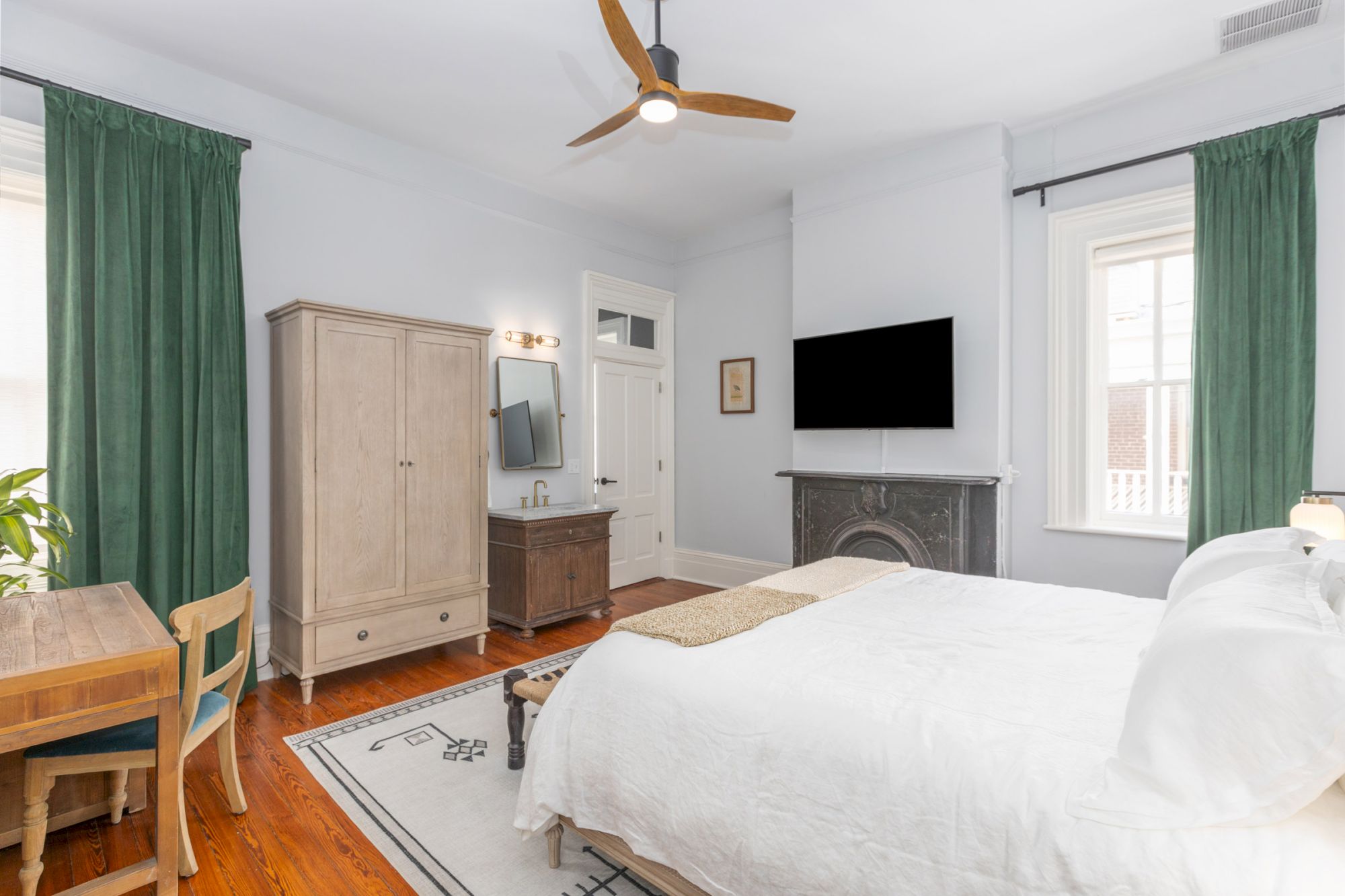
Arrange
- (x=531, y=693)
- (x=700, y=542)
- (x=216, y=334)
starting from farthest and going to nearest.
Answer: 1. (x=700, y=542)
2. (x=216, y=334)
3. (x=531, y=693)

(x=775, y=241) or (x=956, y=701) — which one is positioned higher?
(x=775, y=241)

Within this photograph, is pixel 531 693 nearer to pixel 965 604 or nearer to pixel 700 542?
pixel 965 604

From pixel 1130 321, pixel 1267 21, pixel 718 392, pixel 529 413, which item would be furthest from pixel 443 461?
pixel 1267 21

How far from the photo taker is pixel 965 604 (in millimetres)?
2262

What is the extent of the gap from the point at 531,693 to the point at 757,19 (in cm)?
294

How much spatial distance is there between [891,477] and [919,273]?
1332 millimetres

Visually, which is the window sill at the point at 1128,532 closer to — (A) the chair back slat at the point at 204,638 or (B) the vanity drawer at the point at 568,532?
(B) the vanity drawer at the point at 568,532

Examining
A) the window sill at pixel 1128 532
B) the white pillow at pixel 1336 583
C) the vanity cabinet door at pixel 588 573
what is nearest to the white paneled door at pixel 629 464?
the vanity cabinet door at pixel 588 573

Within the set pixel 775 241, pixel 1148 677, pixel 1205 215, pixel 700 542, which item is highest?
pixel 775 241

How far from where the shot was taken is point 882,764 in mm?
1265

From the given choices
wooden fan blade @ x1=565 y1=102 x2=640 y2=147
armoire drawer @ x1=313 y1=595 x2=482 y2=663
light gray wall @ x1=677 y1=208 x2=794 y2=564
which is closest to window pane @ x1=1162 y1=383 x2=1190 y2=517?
light gray wall @ x1=677 y1=208 x2=794 y2=564

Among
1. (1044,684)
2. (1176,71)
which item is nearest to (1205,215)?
(1176,71)

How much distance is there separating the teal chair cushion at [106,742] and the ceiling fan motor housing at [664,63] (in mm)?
2707

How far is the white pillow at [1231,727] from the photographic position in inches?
36.7
